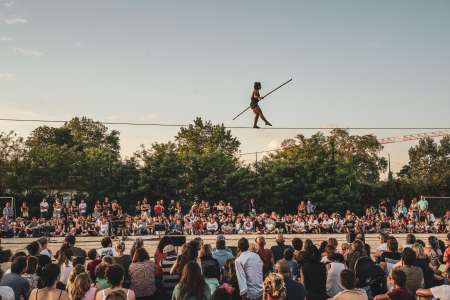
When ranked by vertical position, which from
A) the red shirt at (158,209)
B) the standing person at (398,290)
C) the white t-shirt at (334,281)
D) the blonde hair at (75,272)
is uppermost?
the red shirt at (158,209)

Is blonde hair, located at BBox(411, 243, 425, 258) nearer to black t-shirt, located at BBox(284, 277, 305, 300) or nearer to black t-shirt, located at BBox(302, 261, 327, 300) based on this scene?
black t-shirt, located at BBox(302, 261, 327, 300)

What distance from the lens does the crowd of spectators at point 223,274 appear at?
4988 mm

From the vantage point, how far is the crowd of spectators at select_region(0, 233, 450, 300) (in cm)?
499

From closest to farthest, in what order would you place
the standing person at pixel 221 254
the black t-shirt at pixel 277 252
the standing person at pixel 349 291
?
the standing person at pixel 349 291
the standing person at pixel 221 254
the black t-shirt at pixel 277 252

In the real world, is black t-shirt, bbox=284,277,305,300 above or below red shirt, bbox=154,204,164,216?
below

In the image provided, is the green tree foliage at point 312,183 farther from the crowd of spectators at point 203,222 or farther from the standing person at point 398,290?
the standing person at point 398,290

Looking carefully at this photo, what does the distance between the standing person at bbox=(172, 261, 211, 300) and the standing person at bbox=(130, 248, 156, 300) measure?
1977mm

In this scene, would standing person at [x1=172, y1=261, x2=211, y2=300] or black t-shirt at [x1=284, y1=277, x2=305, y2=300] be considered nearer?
standing person at [x1=172, y1=261, x2=211, y2=300]

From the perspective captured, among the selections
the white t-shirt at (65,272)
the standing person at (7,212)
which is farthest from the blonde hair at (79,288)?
the standing person at (7,212)

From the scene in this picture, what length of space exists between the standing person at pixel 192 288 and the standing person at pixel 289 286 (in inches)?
44.1

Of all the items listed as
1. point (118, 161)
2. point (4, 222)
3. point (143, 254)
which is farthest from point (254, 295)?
point (118, 161)

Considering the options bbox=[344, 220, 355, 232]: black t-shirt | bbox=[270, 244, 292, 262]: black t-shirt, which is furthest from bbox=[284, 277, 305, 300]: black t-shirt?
bbox=[344, 220, 355, 232]: black t-shirt

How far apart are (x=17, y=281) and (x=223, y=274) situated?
3.03 m

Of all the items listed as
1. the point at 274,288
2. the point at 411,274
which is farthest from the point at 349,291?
the point at 411,274
